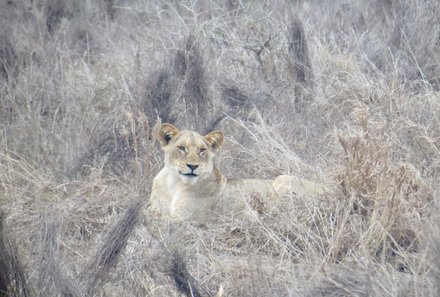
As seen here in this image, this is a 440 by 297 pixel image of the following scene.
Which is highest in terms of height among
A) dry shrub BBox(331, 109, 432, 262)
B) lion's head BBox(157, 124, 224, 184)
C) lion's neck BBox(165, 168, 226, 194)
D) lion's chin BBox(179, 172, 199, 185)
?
dry shrub BBox(331, 109, 432, 262)

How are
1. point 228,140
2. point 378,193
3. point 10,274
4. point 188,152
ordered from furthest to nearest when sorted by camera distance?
1. point 228,140
2. point 188,152
3. point 378,193
4. point 10,274

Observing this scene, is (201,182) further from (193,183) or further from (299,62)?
(299,62)

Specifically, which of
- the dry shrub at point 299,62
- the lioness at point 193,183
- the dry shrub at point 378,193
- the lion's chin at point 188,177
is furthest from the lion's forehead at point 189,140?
the dry shrub at point 299,62

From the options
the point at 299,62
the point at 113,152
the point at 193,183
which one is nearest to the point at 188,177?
the point at 193,183

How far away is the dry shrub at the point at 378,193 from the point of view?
236 inches

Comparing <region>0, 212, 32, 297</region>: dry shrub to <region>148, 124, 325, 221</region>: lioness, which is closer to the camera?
<region>0, 212, 32, 297</region>: dry shrub

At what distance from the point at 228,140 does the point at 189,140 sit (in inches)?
43.8

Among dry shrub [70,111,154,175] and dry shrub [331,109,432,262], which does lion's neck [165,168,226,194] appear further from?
dry shrub [331,109,432,262]

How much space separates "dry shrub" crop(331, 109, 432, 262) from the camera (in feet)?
19.6

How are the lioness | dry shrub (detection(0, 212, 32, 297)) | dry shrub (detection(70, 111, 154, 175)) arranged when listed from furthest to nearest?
dry shrub (detection(70, 111, 154, 175)) < the lioness < dry shrub (detection(0, 212, 32, 297))

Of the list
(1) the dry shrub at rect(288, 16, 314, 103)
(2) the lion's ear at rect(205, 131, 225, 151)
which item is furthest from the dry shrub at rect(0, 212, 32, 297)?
(1) the dry shrub at rect(288, 16, 314, 103)

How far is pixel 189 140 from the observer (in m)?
7.30

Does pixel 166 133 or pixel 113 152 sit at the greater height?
pixel 166 133

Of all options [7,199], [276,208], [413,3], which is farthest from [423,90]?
[7,199]
